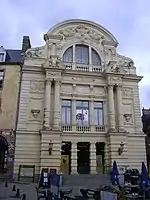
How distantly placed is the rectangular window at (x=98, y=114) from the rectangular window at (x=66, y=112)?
2.88 metres

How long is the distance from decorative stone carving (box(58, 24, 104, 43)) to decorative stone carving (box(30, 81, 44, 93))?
648 cm

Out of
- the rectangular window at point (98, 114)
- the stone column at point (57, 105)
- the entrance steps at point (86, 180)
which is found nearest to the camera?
the entrance steps at point (86, 180)

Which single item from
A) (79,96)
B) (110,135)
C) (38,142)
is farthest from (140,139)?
(38,142)

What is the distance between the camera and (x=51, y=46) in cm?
2783

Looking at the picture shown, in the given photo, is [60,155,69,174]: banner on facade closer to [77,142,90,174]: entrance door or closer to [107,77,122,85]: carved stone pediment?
[77,142,90,174]: entrance door

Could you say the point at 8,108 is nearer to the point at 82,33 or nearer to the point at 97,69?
the point at 97,69

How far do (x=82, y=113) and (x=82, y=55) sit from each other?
23.3ft

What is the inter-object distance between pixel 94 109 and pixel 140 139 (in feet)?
19.1

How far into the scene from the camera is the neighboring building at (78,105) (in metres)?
24.0

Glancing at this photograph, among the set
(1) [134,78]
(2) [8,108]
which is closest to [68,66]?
(1) [134,78]

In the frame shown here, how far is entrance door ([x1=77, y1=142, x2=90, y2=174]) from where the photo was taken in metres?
25.6

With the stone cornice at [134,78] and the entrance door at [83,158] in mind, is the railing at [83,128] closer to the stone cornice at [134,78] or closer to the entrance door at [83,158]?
the entrance door at [83,158]

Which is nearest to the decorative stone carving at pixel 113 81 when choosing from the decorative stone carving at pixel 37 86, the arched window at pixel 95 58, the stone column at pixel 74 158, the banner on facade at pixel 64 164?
the arched window at pixel 95 58

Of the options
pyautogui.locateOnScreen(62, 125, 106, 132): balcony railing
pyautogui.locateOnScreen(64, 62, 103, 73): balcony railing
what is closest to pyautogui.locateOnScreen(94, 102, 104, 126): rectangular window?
pyautogui.locateOnScreen(62, 125, 106, 132): balcony railing
